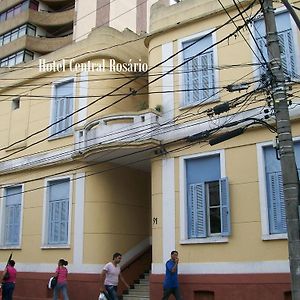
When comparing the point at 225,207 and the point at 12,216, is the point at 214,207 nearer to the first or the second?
the point at 225,207

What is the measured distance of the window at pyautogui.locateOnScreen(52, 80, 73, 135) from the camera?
53.1 ft

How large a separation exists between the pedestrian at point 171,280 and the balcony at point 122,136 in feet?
10.7

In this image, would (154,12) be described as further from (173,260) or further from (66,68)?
(173,260)

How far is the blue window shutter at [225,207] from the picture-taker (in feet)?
38.3

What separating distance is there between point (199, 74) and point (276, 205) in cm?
432

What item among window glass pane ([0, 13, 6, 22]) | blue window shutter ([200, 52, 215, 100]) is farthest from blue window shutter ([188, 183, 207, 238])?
window glass pane ([0, 13, 6, 22])

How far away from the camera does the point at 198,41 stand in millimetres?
13289

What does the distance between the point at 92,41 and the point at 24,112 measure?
3.85 meters

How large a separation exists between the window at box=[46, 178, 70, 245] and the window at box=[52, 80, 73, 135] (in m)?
1.80

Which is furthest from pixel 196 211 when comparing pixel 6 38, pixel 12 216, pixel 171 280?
pixel 6 38

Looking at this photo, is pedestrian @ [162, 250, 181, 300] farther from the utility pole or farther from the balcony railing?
the utility pole

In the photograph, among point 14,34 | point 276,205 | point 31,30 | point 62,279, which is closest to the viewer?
point 276,205

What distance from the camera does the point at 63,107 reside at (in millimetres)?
16438

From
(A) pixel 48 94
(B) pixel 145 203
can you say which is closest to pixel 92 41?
(A) pixel 48 94
